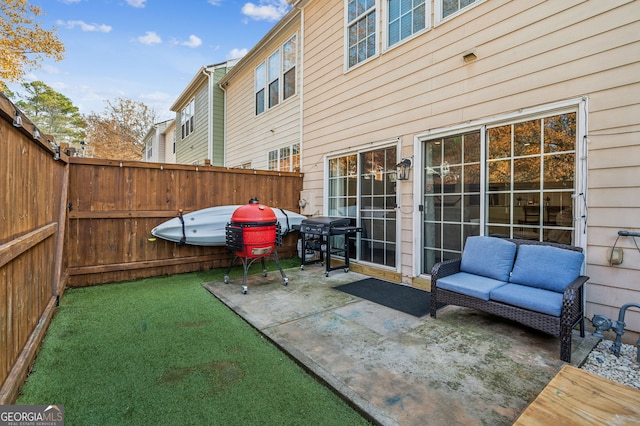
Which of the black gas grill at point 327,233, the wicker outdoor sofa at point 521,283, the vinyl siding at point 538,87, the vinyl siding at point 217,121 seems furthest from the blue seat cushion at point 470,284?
the vinyl siding at point 217,121

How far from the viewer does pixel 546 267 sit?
2777 millimetres

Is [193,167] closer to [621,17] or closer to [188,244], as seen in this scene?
[188,244]

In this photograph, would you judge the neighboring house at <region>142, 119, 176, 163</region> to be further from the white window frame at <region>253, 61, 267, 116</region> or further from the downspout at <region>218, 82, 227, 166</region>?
the white window frame at <region>253, 61, 267, 116</region>

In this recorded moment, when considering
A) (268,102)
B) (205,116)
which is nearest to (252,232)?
(268,102)

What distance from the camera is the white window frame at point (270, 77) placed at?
7.54 m

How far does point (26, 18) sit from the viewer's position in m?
9.84

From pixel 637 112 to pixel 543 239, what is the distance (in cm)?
136

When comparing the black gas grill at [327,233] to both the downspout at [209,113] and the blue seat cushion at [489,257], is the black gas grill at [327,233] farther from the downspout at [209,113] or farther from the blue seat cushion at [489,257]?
the downspout at [209,113]

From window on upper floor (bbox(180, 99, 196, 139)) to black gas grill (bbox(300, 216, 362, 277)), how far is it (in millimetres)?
10231

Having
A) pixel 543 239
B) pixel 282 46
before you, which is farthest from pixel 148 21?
pixel 543 239

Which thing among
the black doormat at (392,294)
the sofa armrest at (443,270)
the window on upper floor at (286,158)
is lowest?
the black doormat at (392,294)

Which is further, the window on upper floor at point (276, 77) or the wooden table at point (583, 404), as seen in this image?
the window on upper floor at point (276, 77)

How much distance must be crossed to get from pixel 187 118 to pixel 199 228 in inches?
429

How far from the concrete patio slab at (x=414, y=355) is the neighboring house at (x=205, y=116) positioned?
8.12 m
